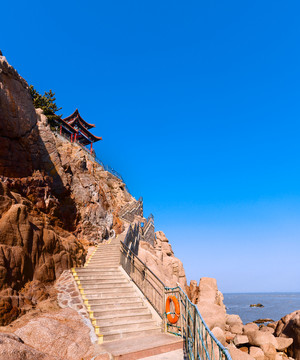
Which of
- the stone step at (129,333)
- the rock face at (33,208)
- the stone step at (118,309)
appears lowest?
the stone step at (129,333)

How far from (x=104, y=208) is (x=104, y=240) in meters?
Answer: 4.06

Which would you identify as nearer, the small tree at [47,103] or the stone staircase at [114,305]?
the stone staircase at [114,305]

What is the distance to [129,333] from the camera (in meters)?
7.43

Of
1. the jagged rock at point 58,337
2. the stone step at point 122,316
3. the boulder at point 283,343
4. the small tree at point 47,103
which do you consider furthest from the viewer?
the small tree at point 47,103

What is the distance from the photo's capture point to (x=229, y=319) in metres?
20.3

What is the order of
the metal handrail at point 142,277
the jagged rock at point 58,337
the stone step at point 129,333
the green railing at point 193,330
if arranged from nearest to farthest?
the green railing at point 193,330
the jagged rock at point 58,337
the stone step at point 129,333
the metal handrail at point 142,277

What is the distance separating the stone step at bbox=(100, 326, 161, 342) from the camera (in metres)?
7.04

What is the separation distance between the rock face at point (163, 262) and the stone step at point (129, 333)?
11145 mm

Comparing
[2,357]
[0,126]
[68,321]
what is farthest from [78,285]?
[0,126]

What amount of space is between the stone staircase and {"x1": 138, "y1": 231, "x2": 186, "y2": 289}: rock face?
28.8 feet

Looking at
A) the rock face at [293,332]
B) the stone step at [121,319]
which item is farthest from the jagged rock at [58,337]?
the rock face at [293,332]

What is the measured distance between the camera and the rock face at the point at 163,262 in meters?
20.0

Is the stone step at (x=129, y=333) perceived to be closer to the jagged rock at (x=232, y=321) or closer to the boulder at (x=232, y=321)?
the jagged rock at (x=232, y=321)

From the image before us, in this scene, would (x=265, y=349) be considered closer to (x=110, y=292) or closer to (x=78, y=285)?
(x=110, y=292)
